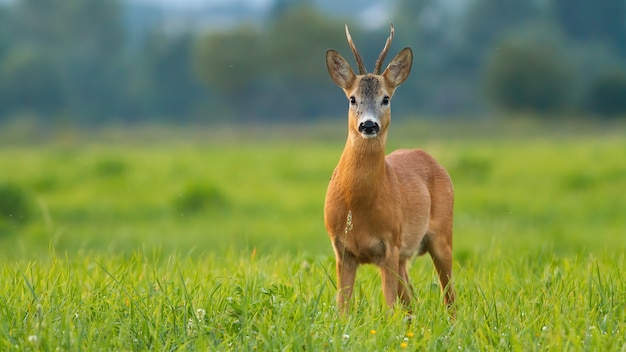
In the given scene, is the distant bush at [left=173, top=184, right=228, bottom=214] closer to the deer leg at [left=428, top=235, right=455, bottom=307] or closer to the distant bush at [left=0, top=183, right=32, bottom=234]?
the distant bush at [left=0, top=183, right=32, bottom=234]

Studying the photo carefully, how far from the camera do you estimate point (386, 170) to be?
18.9 ft

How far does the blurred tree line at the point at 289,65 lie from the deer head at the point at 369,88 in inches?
1587

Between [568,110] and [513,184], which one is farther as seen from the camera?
[568,110]

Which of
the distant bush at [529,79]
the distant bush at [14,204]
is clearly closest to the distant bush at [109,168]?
the distant bush at [14,204]

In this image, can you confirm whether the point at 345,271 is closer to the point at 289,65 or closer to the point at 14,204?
the point at 14,204

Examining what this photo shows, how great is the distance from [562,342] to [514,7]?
2581 inches

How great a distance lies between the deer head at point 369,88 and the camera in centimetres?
527

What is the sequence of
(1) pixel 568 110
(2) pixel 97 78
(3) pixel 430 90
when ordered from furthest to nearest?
(2) pixel 97 78
(3) pixel 430 90
(1) pixel 568 110

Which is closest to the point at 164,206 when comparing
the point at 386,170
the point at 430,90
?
the point at 386,170

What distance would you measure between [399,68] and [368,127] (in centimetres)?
71

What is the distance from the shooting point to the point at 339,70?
5664 millimetres

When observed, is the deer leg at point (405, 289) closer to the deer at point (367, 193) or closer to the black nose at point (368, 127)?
the deer at point (367, 193)

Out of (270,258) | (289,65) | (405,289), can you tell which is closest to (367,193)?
(405,289)

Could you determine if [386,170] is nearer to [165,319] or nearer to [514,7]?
[165,319]
